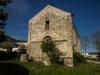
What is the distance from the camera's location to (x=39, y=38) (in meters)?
23.6

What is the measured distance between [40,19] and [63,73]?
39.1 feet

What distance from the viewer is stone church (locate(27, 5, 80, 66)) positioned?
2106 cm

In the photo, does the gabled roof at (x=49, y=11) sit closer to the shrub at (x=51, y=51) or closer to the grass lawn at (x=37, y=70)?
the shrub at (x=51, y=51)

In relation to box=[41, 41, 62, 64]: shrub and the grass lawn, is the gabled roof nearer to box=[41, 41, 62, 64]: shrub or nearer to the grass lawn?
box=[41, 41, 62, 64]: shrub

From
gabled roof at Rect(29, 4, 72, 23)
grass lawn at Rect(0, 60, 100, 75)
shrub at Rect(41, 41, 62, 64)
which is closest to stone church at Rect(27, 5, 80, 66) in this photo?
gabled roof at Rect(29, 4, 72, 23)

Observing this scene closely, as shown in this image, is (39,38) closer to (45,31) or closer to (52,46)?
(45,31)

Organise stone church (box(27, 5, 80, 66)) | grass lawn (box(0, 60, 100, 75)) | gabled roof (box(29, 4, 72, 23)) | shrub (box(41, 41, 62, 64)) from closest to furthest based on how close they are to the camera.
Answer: grass lawn (box(0, 60, 100, 75)) → shrub (box(41, 41, 62, 64)) → stone church (box(27, 5, 80, 66)) → gabled roof (box(29, 4, 72, 23))

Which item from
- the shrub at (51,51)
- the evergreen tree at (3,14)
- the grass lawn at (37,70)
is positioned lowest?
the grass lawn at (37,70)

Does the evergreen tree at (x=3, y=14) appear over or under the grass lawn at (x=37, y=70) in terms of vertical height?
over

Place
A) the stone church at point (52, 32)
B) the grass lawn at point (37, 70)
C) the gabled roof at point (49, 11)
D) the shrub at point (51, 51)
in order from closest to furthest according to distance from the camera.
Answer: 1. the grass lawn at point (37, 70)
2. the shrub at point (51, 51)
3. the stone church at point (52, 32)
4. the gabled roof at point (49, 11)

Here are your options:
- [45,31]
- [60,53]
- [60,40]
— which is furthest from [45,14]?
[60,53]

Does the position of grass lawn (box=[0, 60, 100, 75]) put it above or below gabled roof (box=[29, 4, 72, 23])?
below

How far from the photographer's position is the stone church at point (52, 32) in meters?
21.1

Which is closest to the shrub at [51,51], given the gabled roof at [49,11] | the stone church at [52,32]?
the stone church at [52,32]
